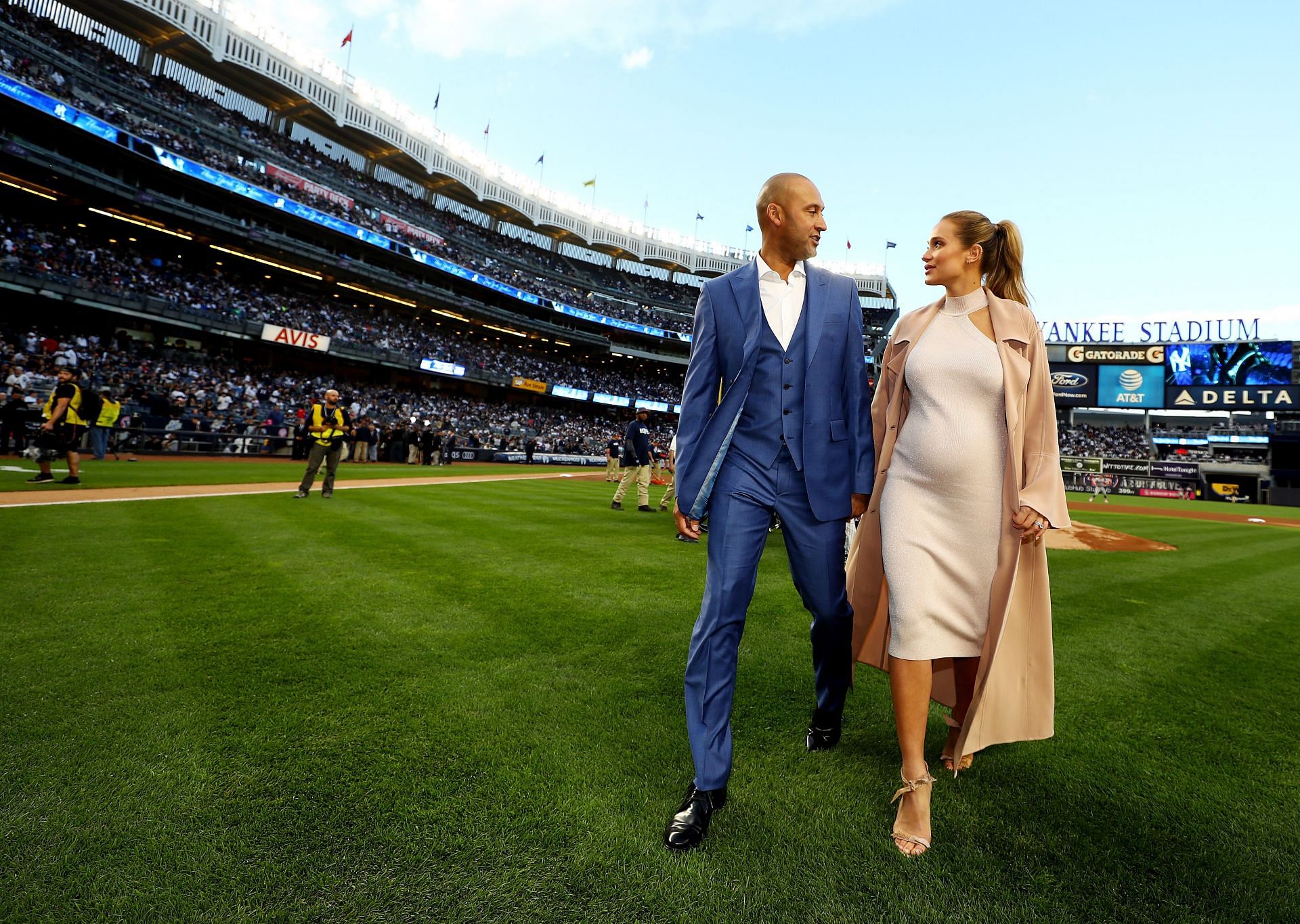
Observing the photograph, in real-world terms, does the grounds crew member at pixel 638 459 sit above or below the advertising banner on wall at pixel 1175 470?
below

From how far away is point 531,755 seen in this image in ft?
7.69

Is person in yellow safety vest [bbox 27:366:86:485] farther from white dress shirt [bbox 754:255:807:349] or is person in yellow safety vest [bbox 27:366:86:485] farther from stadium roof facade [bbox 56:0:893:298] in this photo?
stadium roof facade [bbox 56:0:893:298]

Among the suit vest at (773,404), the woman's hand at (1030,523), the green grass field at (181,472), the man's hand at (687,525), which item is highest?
the suit vest at (773,404)

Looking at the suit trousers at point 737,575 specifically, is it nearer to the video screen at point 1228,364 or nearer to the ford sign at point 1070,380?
the ford sign at point 1070,380

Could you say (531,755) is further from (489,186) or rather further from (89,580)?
(489,186)

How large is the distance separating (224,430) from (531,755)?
24631mm

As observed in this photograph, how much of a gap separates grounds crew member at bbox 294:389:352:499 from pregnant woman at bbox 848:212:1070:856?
31.7 feet

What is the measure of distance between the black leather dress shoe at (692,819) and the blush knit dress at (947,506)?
0.83 meters

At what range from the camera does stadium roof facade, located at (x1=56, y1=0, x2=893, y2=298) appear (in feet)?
107

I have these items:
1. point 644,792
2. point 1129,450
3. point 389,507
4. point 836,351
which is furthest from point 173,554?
point 1129,450

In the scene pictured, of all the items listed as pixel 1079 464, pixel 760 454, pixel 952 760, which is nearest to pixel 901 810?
pixel 952 760

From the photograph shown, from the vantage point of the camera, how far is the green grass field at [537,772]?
1634 millimetres

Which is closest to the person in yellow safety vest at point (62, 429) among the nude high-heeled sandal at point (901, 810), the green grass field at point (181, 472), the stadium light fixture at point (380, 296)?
the green grass field at point (181, 472)

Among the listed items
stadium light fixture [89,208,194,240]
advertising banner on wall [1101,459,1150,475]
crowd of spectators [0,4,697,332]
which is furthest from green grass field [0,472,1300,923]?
advertising banner on wall [1101,459,1150,475]
